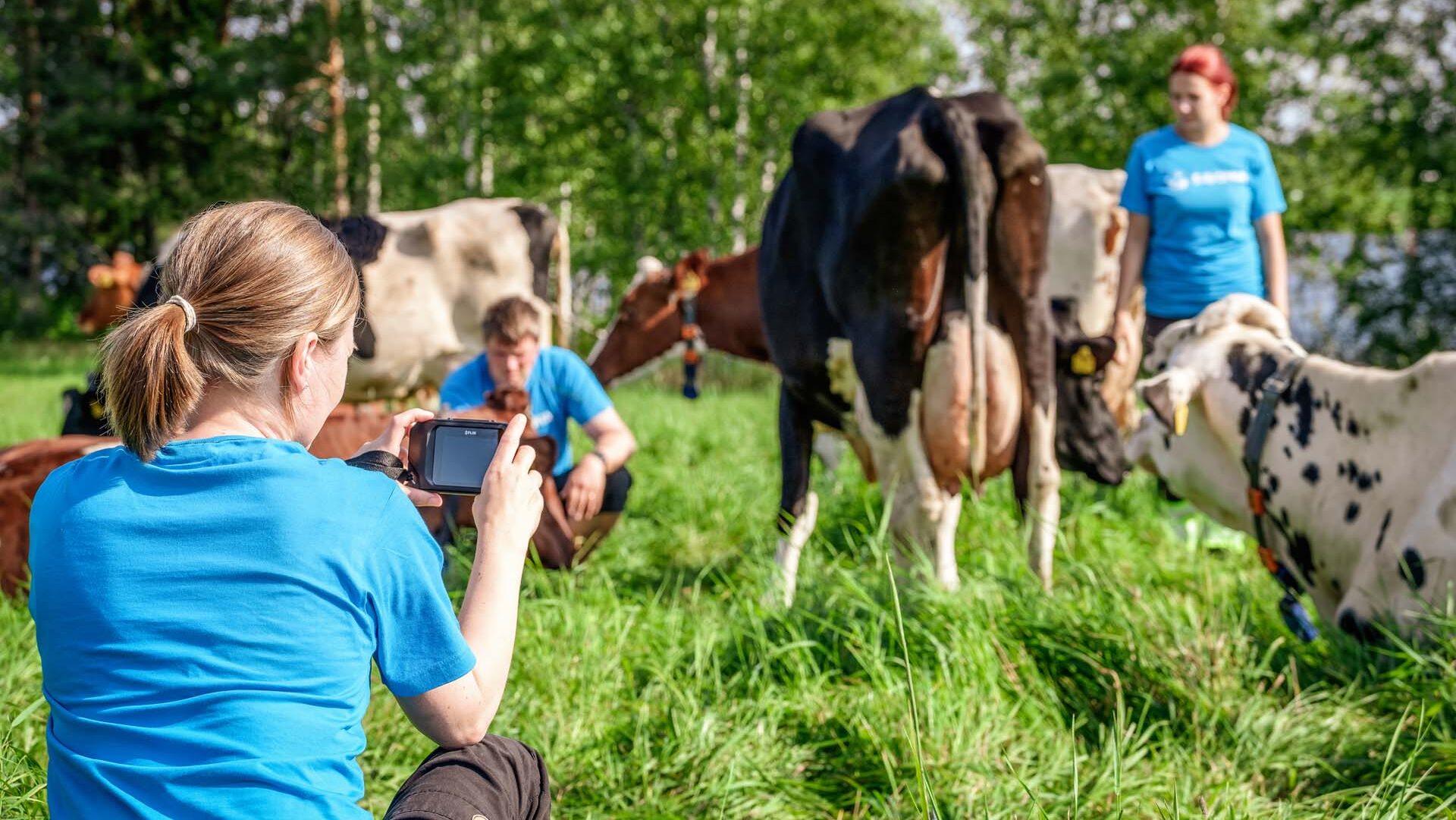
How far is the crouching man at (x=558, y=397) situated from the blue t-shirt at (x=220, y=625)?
2.36 m

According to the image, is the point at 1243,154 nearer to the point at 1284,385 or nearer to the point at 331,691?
the point at 1284,385

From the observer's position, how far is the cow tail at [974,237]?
126 inches

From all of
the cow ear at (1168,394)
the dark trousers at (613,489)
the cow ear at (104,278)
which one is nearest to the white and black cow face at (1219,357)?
the cow ear at (1168,394)

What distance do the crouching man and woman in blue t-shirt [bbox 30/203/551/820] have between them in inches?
91.5

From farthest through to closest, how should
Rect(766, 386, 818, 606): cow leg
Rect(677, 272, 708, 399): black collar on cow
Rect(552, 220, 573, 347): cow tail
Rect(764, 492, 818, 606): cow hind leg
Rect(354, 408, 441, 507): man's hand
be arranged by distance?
Rect(552, 220, 573, 347): cow tail < Rect(677, 272, 708, 399): black collar on cow < Rect(766, 386, 818, 606): cow leg < Rect(764, 492, 818, 606): cow hind leg < Rect(354, 408, 441, 507): man's hand

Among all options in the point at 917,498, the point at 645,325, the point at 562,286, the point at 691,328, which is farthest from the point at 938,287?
the point at 562,286

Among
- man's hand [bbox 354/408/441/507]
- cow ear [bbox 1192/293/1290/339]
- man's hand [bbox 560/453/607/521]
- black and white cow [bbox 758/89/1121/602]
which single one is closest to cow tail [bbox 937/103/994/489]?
black and white cow [bbox 758/89/1121/602]

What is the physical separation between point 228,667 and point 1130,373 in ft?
15.8

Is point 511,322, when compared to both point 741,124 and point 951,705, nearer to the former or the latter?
point 951,705

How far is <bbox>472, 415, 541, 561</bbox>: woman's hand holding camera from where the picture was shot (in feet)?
4.92

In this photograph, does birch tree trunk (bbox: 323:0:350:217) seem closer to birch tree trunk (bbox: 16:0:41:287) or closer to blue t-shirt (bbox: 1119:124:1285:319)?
birch tree trunk (bbox: 16:0:41:287)

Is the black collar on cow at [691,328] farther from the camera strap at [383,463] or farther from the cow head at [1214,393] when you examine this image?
the camera strap at [383,463]

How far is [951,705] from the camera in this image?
2.62 metres

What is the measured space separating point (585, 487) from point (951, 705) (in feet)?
5.04
